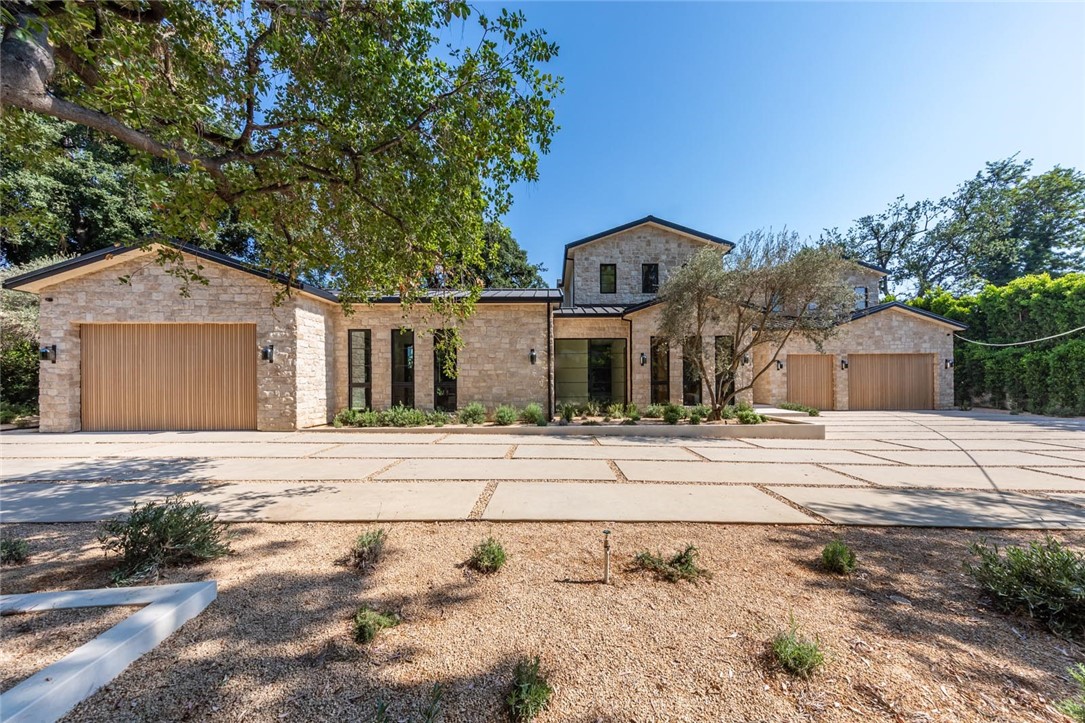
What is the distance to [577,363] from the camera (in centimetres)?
1334

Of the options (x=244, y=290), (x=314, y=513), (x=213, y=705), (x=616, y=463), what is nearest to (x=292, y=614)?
(x=213, y=705)

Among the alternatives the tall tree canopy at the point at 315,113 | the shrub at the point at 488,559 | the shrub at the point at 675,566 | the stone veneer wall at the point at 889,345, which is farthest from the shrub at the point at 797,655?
the stone veneer wall at the point at 889,345

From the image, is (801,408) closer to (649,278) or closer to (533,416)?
(649,278)

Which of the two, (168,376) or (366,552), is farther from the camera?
(168,376)

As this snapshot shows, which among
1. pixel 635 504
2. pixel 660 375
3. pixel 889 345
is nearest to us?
pixel 635 504

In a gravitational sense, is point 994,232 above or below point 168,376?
above

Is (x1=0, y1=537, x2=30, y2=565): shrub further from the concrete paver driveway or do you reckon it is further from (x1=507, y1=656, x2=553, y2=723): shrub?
(x1=507, y1=656, x2=553, y2=723): shrub

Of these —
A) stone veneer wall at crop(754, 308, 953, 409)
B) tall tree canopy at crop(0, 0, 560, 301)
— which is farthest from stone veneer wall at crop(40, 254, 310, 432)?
stone veneer wall at crop(754, 308, 953, 409)

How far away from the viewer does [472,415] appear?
1059 centimetres

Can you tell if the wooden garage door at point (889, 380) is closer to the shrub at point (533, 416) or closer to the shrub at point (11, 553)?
the shrub at point (533, 416)

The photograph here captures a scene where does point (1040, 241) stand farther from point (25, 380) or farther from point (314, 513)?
point (25, 380)

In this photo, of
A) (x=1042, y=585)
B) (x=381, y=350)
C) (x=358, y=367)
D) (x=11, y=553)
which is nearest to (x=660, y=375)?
(x=381, y=350)

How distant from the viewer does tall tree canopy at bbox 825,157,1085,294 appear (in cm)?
2372

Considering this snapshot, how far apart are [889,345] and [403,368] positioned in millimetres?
17939
